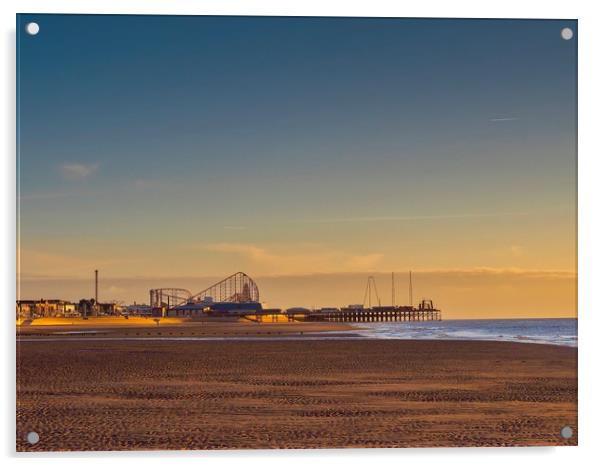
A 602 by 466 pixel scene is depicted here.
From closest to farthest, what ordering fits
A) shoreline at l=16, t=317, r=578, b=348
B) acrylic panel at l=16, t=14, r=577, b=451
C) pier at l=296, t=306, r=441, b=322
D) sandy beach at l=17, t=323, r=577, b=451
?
1. sandy beach at l=17, t=323, r=577, b=451
2. acrylic panel at l=16, t=14, r=577, b=451
3. pier at l=296, t=306, r=441, b=322
4. shoreline at l=16, t=317, r=578, b=348

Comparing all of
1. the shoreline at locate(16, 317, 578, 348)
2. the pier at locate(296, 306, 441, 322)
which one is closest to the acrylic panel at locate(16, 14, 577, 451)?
the pier at locate(296, 306, 441, 322)

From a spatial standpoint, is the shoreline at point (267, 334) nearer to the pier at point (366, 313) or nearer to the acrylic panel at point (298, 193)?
the pier at point (366, 313)

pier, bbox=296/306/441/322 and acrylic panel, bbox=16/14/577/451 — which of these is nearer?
acrylic panel, bbox=16/14/577/451

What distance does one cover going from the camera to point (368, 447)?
707 cm

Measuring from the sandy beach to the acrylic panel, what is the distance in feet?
0.10

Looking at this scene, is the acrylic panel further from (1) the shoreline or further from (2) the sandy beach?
(1) the shoreline

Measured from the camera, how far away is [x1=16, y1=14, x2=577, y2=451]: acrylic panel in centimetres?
→ 743

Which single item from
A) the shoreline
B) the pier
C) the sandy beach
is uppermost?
the pier

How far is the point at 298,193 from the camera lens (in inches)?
361

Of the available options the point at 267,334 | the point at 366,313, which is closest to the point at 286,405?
the point at 366,313

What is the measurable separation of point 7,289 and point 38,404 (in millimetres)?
1271

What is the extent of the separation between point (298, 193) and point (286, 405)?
2103mm

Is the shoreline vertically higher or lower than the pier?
lower

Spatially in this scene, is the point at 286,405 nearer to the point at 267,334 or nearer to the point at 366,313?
the point at 366,313
